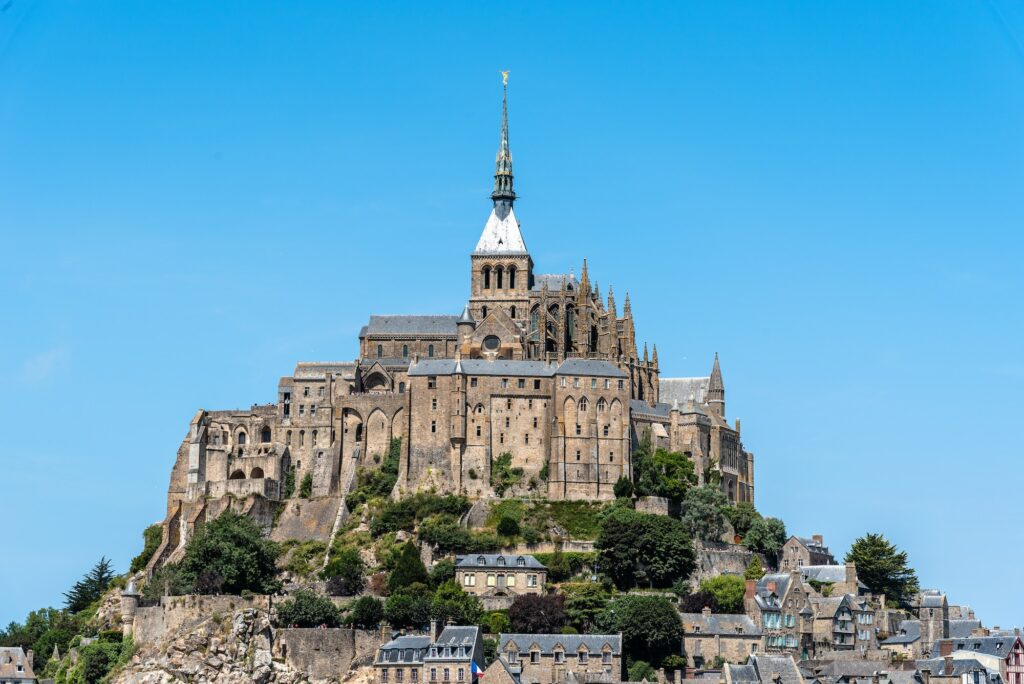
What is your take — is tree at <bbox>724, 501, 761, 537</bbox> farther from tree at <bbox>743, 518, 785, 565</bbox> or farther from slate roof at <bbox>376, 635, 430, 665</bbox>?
slate roof at <bbox>376, 635, 430, 665</bbox>

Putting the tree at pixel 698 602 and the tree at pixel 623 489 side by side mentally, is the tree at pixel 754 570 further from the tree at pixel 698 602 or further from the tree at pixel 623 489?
the tree at pixel 623 489

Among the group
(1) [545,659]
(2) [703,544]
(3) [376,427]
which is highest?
(3) [376,427]

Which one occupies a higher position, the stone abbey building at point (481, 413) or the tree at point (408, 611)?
the stone abbey building at point (481, 413)

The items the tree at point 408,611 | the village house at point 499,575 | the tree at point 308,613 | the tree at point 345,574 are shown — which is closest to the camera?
the tree at point 408,611

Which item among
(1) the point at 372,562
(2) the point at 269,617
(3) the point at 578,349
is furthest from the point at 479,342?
(2) the point at 269,617

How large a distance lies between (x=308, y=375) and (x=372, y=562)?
53.0ft

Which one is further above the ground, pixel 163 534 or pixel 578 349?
pixel 578 349

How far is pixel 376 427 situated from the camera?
121312 millimetres

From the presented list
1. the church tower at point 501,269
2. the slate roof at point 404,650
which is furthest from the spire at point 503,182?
the slate roof at point 404,650

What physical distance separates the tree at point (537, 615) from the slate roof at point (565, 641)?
9.66 ft

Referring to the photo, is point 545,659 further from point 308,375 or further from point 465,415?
point 308,375

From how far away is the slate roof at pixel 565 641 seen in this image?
96625mm

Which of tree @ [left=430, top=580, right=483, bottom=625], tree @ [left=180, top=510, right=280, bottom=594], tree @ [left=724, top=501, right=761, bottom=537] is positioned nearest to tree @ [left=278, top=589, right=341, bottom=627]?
tree @ [left=180, top=510, right=280, bottom=594]

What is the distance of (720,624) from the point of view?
10275cm
